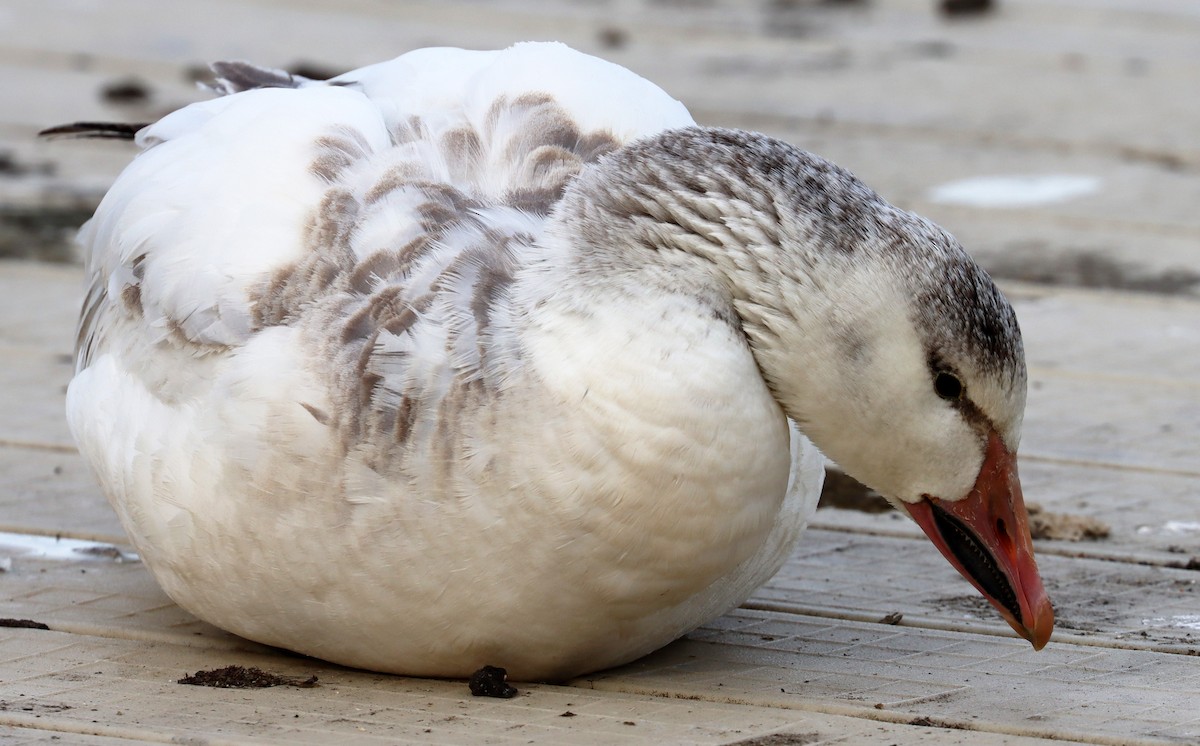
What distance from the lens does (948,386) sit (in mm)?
2395

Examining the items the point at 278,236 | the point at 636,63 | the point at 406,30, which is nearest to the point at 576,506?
the point at 278,236

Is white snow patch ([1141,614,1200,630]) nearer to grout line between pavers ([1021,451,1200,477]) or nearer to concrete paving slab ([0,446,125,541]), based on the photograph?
grout line between pavers ([1021,451,1200,477])

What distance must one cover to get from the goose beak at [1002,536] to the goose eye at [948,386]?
4.4 inches

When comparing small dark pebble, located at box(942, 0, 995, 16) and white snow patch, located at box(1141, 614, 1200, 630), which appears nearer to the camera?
white snow patch, located at box(1141, 614, 1200, 630)

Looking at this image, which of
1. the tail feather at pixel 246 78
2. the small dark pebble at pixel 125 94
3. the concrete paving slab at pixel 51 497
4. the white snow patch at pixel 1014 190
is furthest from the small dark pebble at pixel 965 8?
the concrete paving slab at pixel 51 497

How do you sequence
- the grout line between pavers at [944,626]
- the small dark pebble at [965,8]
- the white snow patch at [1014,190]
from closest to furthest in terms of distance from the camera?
the grout line between pavers at [944,626] → the white snow patch at [1014,190] → the small dark pebble at [965,8]

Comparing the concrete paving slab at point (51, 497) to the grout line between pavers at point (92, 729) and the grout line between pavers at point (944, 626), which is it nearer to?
the grout line between pavers at point (92, 729)

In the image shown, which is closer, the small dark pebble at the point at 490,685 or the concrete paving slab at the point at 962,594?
the small dark pebble at the point at 490,685

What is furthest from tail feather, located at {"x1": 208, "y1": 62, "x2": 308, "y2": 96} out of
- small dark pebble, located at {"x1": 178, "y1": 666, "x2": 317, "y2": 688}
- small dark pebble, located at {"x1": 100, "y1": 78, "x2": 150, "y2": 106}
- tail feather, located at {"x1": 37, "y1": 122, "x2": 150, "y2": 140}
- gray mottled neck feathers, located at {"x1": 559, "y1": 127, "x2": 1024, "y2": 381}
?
small dark pebble, located at {"x1": 100, "y1": 78, "x2": 150, "y2": 106}

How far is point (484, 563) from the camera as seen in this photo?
2430mm

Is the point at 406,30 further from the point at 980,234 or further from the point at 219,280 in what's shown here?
the point at 219,280

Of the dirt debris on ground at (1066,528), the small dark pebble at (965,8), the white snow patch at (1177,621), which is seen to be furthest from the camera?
the small dark pebble at (965,8)

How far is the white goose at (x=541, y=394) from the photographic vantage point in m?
2.36

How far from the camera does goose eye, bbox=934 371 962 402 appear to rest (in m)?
2.38
